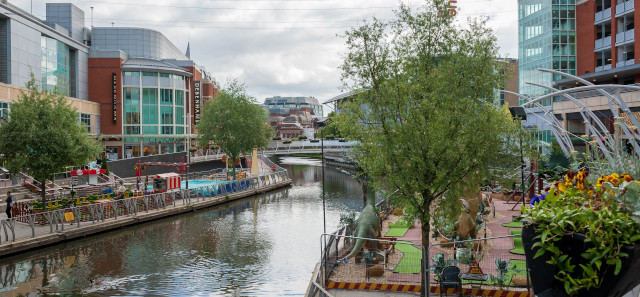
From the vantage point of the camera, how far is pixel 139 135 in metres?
67.4

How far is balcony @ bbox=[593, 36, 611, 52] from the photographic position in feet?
159

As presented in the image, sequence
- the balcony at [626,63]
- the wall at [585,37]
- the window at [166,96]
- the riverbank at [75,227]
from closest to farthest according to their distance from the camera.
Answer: the riverbank at [75,227]
the balcony at [626,63]
the wall at [585,37]
the window at [166,96]

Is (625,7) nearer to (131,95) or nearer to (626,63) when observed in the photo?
(626,63)

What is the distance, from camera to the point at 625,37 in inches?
1796

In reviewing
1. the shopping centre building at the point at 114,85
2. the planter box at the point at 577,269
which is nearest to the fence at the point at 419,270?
the planter box at the point at 577,269

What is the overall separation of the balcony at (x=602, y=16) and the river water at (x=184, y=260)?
34.6 metres

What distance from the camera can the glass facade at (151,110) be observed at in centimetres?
6731

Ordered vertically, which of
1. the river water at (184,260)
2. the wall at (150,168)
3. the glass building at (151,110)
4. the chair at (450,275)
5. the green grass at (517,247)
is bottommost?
the river water at (184,260)

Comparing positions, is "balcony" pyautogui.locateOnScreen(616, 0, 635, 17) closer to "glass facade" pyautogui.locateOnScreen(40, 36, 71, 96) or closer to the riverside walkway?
the riverside walkway

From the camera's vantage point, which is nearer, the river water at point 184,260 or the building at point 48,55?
the river water at point 184,260

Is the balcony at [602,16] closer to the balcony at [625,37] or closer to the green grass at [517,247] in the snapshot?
the balcony at [625,37]

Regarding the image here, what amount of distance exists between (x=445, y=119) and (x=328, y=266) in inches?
230

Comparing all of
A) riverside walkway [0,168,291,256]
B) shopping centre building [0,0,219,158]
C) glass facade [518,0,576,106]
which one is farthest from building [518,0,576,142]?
shopping centre building [0,0,219,158]

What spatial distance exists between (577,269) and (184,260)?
816 inches
